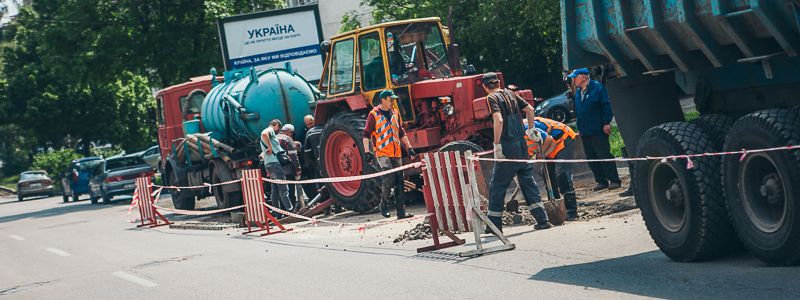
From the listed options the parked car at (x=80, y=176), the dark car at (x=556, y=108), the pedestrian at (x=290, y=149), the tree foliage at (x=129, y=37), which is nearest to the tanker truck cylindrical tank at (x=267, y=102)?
the pedestrian at (x=290, y=149)

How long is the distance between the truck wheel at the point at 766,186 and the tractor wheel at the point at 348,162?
8632 mm

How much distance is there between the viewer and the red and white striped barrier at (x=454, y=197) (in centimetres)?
1048

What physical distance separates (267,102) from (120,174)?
13839 millimetres

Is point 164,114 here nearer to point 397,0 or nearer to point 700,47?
point 397,0

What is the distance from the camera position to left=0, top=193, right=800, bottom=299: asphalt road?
7.98m

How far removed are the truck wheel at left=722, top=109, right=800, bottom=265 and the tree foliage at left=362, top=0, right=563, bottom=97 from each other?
19.6 metres

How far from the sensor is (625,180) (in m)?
16.0

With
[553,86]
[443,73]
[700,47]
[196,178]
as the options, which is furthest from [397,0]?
[700,47]

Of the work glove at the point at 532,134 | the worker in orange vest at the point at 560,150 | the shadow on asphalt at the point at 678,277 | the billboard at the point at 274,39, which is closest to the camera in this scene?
the shadow on asphalt at the point at 678,277

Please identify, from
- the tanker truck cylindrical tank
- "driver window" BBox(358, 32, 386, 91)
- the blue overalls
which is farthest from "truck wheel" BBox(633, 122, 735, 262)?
the tanker truck cylindrical tank

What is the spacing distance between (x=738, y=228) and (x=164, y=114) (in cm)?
1933

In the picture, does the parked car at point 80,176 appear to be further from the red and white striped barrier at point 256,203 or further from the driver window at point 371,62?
the red and white striped barrier at point 256,203

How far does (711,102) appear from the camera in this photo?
9.30 m

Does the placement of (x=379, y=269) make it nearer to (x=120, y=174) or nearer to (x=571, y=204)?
(x=571, y=204)
